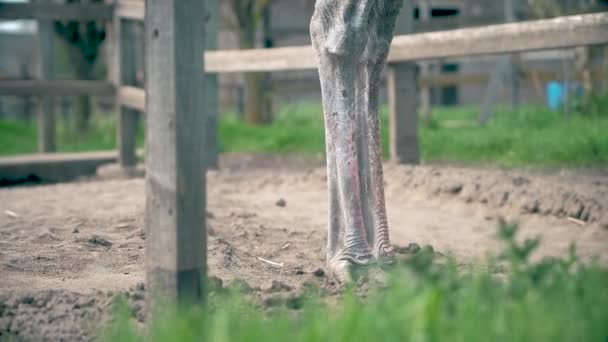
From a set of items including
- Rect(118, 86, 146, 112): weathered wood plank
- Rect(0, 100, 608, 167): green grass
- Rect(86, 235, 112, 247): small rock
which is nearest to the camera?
Rect(86, 235, 112, 247): small rock

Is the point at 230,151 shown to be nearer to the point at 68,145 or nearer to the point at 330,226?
the point at 68,145

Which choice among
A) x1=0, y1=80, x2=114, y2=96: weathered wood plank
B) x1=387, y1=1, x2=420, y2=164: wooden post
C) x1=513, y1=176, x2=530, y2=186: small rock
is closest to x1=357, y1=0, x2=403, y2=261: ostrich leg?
x1=513, y1=176, x2=530, y2=186: small rock

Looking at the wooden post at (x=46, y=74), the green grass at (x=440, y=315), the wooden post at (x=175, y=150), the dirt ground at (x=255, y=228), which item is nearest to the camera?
the green grass at (x=440, y=315)

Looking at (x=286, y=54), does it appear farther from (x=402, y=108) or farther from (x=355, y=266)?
A: (x=355, y=266)

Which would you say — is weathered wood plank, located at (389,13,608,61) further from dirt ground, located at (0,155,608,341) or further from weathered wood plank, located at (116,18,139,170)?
weathered wood plank, located at (116,18,139,170)

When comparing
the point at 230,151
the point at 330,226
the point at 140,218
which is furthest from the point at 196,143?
the point at 230,151

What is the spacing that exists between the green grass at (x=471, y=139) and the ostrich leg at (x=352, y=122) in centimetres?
307

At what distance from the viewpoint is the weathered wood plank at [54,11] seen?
338 inches

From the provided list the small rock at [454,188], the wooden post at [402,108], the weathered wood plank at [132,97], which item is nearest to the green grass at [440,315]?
the small rock at [454,188]

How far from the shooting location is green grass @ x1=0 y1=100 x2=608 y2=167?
22.2 ft

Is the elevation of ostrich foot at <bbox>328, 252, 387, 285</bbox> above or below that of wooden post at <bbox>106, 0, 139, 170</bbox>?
below

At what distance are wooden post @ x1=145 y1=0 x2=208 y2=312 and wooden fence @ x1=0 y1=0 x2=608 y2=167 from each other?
296cm

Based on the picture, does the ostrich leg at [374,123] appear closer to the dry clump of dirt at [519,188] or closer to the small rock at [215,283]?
the small rock at [215,283]

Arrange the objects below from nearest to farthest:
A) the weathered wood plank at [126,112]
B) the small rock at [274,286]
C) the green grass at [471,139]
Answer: the small rock at [274,286] < the green grass at [471,139] < the weathered wood plank at [126,112]
